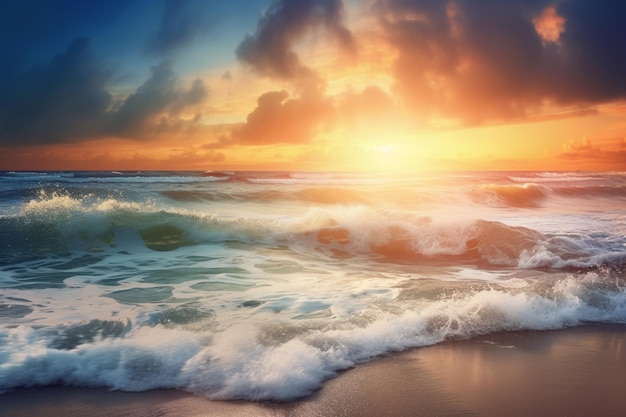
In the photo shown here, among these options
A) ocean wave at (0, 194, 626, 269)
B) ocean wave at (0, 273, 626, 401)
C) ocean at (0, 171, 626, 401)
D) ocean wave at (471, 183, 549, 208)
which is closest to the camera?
ocean wave at (0, 273, 626, 401)

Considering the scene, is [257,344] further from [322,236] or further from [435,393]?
[322,236]

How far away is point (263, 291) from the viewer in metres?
7.91

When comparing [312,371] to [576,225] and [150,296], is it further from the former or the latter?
[576,225]

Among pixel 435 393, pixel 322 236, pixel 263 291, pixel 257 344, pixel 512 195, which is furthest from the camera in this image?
pixel 512 195

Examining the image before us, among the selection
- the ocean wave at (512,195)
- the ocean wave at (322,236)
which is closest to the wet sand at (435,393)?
the ocean wave at (322,236)

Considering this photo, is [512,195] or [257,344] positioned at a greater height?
[512,195]

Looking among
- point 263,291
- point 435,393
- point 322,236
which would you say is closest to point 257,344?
point 435,393

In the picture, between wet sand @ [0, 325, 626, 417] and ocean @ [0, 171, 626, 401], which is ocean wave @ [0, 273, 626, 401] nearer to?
ocean @ [0, 171, 626, 401]

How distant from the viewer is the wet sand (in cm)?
385

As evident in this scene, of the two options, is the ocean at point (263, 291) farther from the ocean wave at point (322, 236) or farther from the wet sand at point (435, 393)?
the wet sand at point (435, 393)

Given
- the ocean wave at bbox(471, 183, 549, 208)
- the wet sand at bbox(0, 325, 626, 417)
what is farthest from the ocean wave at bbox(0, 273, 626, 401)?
the ocean wave at bbox(471, 183, 549, 208)

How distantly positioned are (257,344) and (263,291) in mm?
3007

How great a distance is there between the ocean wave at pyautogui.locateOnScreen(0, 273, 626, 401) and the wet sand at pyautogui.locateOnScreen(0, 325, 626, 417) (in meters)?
0.16

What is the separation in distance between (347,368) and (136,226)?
10.7 metres
